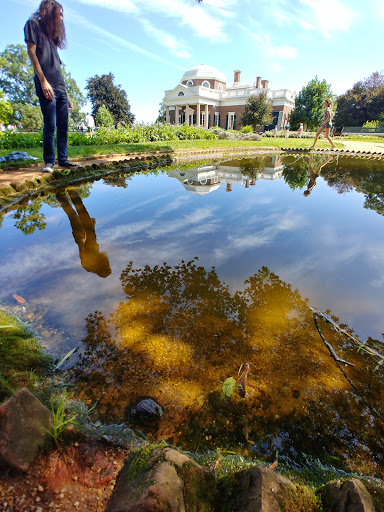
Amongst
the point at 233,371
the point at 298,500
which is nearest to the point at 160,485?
the point at 298,500

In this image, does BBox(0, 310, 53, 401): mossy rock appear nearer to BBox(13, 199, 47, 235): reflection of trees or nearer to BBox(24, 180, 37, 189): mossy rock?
BBox(13, 199, 47, 235): reflection of trees

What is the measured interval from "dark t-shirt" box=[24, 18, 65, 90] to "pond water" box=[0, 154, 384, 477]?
2.41 m

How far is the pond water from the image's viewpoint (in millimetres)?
1264

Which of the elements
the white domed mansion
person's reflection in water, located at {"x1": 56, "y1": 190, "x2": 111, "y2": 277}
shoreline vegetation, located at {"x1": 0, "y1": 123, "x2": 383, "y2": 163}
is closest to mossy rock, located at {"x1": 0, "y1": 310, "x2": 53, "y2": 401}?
person's reflection in water, located at {"x1": 56, "y1": 190, "x2": 111, "y2": 277}

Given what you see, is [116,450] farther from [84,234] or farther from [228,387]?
[84,234]

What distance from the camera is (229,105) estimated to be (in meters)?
36.9

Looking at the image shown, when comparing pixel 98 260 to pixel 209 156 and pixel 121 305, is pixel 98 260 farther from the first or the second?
pixel 209 156

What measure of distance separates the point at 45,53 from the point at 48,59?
9 cm

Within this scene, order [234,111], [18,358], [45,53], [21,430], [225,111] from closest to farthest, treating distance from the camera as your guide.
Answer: [21,430]
[18,358]
[45,53]
[234,111]
[225,111]

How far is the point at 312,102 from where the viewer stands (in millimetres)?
30625

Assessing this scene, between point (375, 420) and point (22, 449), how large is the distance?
156 centimetres

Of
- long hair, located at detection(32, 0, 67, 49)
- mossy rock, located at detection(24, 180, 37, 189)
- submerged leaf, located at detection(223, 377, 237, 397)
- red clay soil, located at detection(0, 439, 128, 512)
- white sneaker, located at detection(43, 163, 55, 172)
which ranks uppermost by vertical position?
long hair, located at detection(32, 0, 67, 49)

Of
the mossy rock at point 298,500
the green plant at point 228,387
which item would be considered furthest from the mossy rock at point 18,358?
the mossy rock at point 298,500

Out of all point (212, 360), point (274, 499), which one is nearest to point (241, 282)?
point (212, 360)
